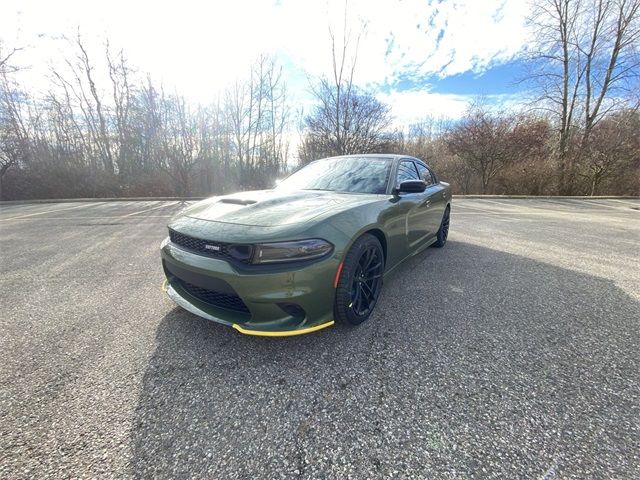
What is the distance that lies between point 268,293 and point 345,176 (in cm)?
189

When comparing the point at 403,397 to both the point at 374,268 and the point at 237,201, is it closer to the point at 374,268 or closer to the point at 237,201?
the point at 374,268

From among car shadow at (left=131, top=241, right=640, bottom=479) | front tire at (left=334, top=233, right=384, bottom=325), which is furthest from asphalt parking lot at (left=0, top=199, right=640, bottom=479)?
front tire at (left=334, top=233, right=384, bottom=325)

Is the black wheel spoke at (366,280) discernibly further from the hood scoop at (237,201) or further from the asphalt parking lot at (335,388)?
the hood scoop at (237,201)

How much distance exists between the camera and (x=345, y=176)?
3.24 m

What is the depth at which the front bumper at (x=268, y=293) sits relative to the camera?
5.92 feet

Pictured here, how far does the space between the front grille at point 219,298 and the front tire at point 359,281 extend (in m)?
0.68

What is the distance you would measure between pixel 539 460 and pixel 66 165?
24430 millimetres

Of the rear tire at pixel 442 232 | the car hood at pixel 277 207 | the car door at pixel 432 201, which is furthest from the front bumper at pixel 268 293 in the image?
the rear tire at pixel 442 232

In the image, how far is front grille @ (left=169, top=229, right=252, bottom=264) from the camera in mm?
1880

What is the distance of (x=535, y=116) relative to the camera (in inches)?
779

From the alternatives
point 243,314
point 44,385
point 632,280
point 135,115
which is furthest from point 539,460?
point 135,115

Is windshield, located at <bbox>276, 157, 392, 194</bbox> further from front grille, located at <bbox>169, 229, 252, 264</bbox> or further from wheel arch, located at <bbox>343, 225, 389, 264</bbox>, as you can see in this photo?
front grille, located at <bbox>169, 229, 252, 264</bbox>

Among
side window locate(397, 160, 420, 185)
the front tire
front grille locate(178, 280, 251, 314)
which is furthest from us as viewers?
side window locate(397, 160, 420, 185)

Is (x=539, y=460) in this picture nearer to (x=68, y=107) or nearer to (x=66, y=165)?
(x=66, y=165)
